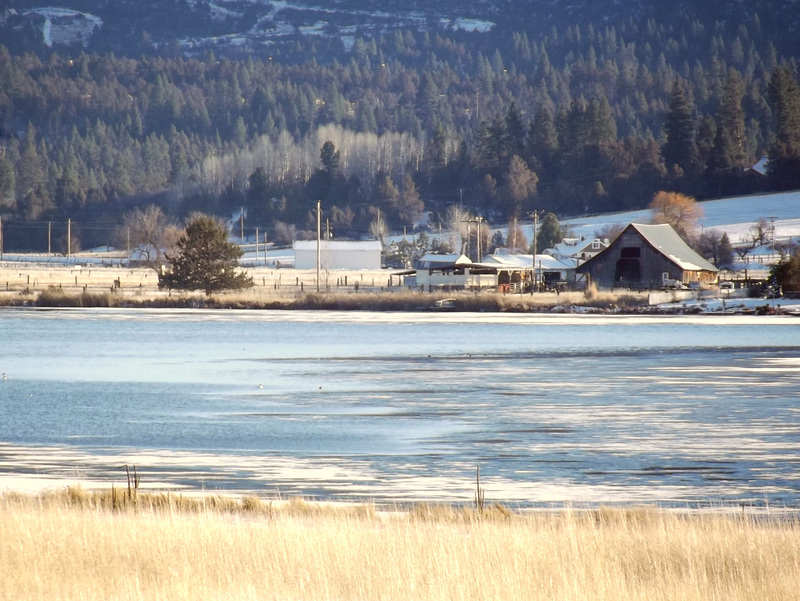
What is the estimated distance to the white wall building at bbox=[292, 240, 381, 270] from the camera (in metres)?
138

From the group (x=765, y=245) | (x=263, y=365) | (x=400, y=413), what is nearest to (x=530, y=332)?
(x=263, y=365)

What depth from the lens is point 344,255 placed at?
138625 mm

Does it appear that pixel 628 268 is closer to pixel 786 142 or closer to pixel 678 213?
pixel 678 213

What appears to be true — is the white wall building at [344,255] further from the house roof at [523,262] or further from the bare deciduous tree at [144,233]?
the house roof at [523,262]

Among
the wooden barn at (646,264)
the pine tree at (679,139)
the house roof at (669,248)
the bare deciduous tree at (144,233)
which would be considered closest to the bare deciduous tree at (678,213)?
the pine tree at (679,139)

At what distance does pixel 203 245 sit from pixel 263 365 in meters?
44.0

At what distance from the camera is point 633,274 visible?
89312 millimetres

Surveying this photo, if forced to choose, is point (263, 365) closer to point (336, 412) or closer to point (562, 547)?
point (336, 412)

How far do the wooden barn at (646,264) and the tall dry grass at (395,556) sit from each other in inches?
2998

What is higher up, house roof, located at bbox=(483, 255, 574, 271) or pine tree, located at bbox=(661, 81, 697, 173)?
pine tree, located at bbox=(661, 81, 697, 173)

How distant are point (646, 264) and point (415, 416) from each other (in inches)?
2686

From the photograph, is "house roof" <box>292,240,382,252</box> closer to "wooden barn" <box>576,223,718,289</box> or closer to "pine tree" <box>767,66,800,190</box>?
"wooden barn" <box>576,223,718,289</box>

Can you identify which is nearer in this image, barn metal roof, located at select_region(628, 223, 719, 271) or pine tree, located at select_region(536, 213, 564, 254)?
barn metal roof, located at select_region(628, 223, 719, 271)

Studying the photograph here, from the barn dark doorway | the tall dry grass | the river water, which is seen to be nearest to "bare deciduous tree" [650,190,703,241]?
the barn dark doorway
